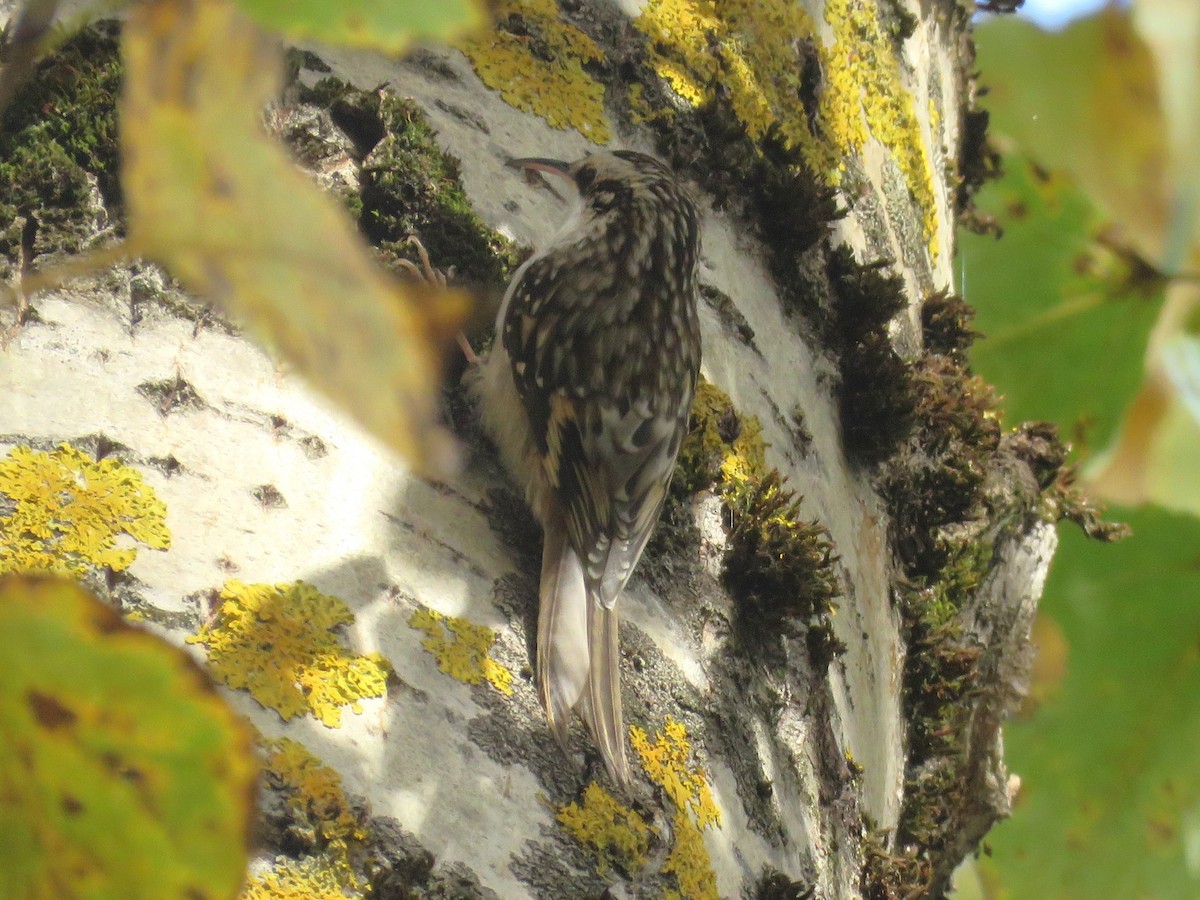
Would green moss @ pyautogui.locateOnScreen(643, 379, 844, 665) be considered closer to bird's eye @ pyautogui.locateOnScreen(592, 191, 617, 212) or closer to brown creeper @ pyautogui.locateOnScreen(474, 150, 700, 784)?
brown creeper @ pyautogui.locateOnScreen(474, 150, 700, 784)

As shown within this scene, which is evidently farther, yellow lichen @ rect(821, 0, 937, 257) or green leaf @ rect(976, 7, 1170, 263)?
yellow lichen @ rect(821, 0, 937, 257)

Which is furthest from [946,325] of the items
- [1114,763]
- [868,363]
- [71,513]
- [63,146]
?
[71,513]

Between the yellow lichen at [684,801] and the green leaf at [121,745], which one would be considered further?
the yellow lichen at [684,801]

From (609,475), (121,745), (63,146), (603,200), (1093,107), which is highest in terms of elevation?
(1093,107)

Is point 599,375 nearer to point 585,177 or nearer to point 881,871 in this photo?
point 585,177

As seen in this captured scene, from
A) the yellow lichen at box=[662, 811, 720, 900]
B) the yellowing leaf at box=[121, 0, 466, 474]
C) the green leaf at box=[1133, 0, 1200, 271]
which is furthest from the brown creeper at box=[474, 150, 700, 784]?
the yellowing leaf at box=[121, 0, 466, 474]

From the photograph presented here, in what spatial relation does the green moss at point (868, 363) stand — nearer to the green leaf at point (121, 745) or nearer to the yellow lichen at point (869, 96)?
the yellow lichen at point (869, 96)

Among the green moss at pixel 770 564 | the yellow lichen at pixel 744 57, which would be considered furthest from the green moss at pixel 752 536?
the yellow lichen at pixel 744 57
